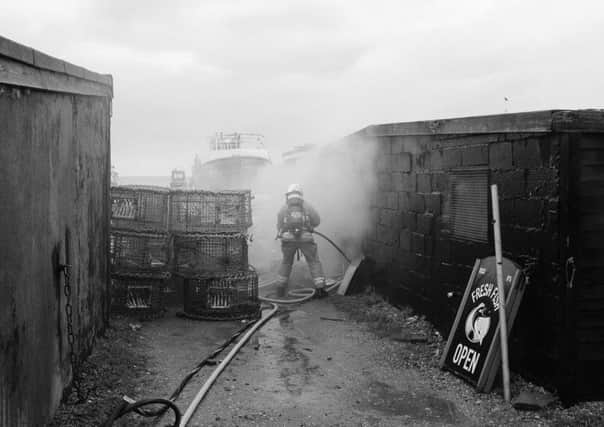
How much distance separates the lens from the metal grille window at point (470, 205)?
702 centimetres

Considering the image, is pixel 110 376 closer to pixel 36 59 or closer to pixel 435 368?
pixel 36 59

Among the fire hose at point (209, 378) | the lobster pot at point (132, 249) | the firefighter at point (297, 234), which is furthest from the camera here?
the firefighter at point (297, 234)

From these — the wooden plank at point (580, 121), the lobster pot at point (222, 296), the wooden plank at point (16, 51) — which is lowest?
the lobster pot at point (222, 296)

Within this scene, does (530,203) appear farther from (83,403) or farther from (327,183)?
(327,183)

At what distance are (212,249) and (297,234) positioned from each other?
2297 mm

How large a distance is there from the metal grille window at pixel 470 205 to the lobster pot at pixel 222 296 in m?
3.87

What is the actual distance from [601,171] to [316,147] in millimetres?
11329

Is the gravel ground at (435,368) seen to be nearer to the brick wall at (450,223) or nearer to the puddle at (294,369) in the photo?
the brick wall at (450,223)

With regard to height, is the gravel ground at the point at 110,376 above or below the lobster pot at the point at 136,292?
below

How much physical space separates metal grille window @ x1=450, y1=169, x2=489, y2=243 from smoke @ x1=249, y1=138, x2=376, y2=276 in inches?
146

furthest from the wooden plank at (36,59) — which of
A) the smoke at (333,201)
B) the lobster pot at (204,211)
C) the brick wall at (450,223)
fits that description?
the smoke at (333,201)

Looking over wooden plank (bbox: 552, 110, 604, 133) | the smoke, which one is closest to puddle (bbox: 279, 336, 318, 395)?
wooden plank (bbox: 552, 110, 604, 133)

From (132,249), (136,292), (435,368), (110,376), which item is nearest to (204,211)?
(132,249)

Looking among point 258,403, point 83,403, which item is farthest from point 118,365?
point 258,403
